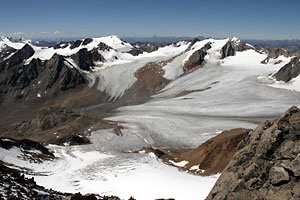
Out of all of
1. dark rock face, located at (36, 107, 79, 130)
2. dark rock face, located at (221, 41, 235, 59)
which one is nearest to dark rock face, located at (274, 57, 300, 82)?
dark rock face, located at (221, 41, 235, 59)

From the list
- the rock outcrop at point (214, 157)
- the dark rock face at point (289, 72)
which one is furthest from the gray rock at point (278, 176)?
the dark rock face at point (289, 72)

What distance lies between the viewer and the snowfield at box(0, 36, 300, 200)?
994 inches

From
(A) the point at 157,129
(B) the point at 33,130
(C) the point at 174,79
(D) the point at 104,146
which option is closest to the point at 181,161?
(D) the point at 104,146

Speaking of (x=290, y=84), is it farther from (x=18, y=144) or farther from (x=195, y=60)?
(x=18, y=144)

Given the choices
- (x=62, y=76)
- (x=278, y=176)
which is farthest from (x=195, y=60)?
(x=278, y=176)

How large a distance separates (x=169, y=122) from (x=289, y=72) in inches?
3175

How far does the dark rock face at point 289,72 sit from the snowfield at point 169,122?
13.5 ft

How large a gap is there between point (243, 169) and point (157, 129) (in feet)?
197

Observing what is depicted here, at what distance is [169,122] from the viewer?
76500 mm

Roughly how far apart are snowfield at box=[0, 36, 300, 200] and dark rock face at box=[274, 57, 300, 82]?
4.11 m

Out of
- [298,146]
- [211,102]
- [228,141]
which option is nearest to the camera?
[298,146]

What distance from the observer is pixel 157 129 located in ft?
235

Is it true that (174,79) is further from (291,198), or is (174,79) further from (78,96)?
(291,198)

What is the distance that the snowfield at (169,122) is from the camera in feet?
82.8
